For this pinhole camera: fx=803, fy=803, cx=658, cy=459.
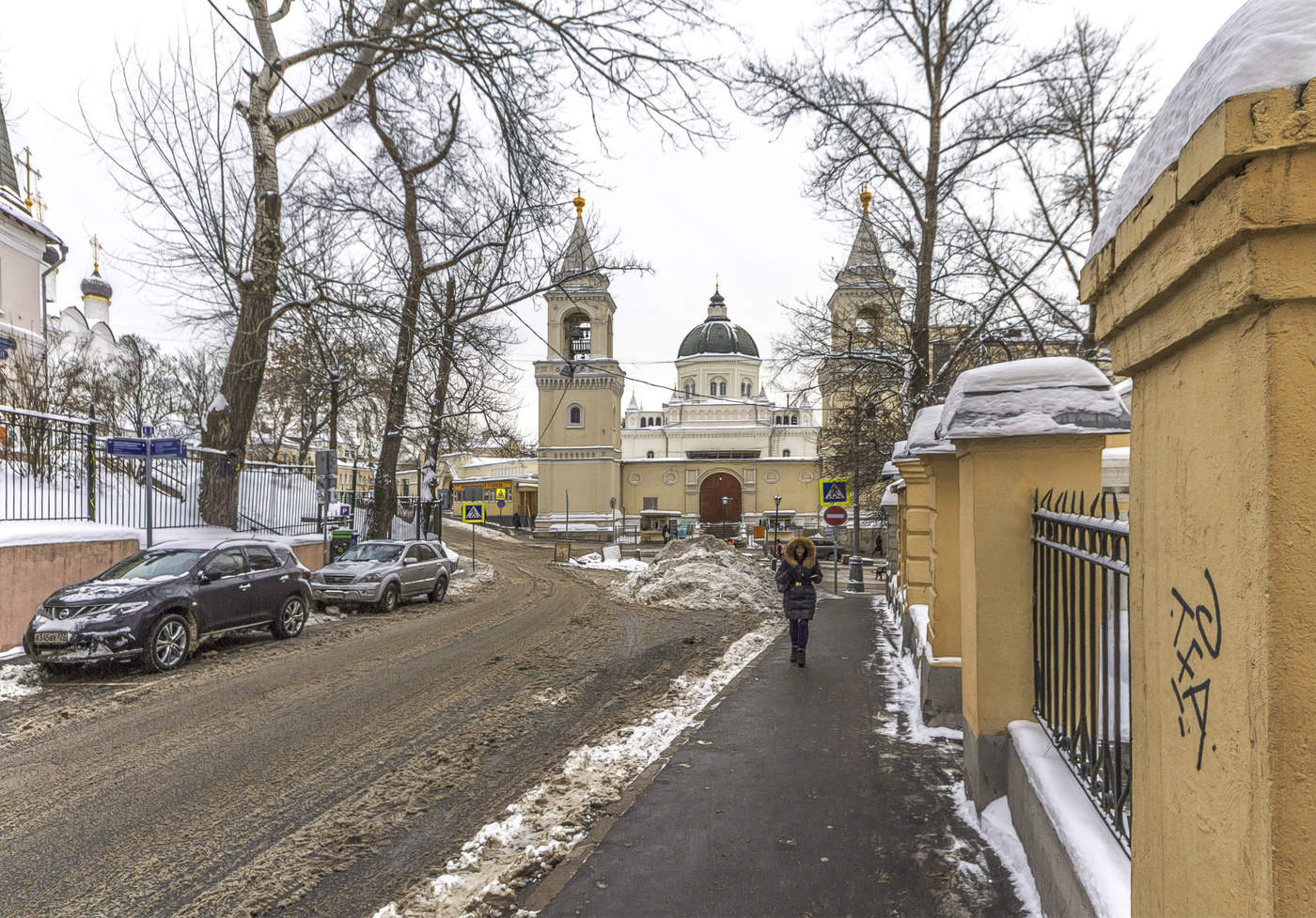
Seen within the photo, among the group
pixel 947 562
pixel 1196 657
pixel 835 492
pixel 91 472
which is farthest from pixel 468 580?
pixel 1196 657

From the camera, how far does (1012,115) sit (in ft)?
59.4

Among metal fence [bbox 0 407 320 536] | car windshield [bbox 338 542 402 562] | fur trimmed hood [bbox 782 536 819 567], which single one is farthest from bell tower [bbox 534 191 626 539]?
fur trimmed hood [bbox 782 536 819 567]

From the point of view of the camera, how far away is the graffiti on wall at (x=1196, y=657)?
1.75 metres

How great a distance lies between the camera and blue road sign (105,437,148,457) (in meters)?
12.9

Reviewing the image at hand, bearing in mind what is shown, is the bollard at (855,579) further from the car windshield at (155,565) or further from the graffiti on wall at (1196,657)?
the graffiti on wall at (1196,657)

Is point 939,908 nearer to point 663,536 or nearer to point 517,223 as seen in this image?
point 517,223

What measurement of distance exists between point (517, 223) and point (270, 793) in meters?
13.1

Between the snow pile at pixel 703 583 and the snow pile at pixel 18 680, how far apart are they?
1121cm

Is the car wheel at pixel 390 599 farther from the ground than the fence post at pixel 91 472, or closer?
closer

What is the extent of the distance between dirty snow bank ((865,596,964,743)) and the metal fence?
12.5 meters

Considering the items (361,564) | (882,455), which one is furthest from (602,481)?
(361,564)

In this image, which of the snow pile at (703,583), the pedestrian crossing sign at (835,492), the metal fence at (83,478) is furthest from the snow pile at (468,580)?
the pedestrian crossing sign at (835,492)

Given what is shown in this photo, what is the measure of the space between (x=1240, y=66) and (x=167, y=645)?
1143cm

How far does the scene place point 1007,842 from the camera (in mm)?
4316
